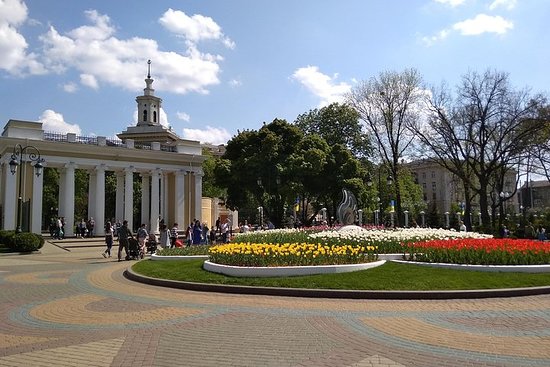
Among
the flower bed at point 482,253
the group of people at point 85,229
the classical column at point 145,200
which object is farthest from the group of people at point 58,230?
the flower bed at point 482,253

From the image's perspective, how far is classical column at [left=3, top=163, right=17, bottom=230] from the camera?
3656cm

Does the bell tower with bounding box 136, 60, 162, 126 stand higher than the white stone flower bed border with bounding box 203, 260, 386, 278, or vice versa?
the bell tower with bounding box 136, 60, 162, 126

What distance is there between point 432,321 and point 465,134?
116 feet

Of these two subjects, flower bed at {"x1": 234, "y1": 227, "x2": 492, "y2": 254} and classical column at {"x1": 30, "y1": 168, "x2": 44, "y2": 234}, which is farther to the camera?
classical column at {"x1": 30, "y1": 168, "x2": 44, "y2": 234}

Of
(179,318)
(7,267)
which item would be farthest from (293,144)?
(179,318)

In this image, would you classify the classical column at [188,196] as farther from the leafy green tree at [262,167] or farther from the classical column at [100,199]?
the classical column at [100,199]

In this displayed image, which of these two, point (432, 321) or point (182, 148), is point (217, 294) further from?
point (182, 148)

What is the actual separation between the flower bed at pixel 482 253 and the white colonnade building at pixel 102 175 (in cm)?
2490

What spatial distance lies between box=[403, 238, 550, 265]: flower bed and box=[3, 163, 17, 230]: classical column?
1262 inches

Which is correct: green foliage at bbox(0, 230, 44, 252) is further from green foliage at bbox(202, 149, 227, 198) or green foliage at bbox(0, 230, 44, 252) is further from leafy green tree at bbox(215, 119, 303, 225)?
green foliage at bbox(202, 149, 227, 198)

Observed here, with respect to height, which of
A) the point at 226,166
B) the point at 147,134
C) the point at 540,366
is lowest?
Result: the point at 540,366

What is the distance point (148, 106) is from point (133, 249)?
4659cm

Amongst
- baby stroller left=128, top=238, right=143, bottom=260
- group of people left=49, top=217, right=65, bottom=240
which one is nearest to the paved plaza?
baby stroller left=128, top=238, right=143, bottom=260

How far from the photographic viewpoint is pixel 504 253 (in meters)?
14.4
